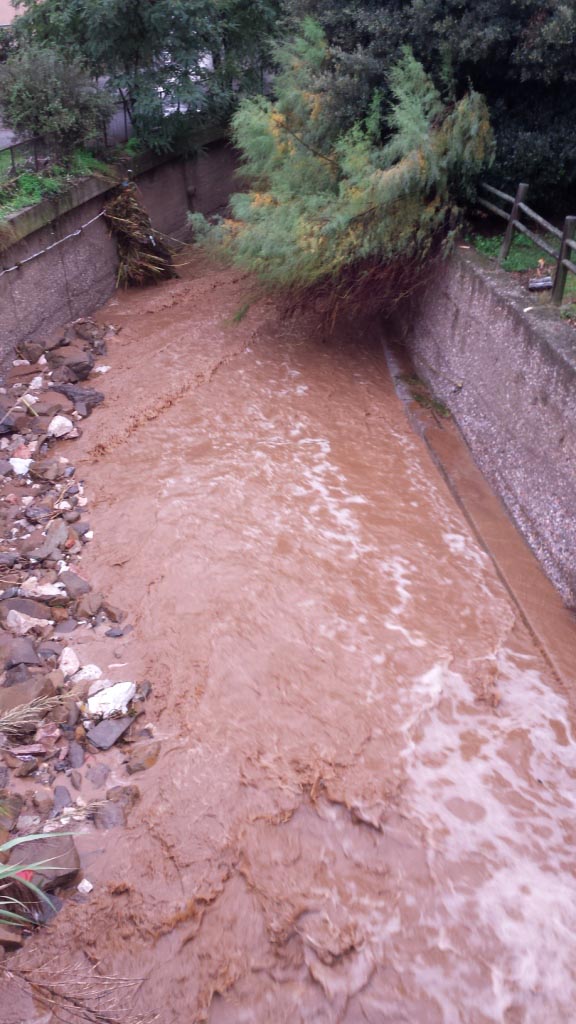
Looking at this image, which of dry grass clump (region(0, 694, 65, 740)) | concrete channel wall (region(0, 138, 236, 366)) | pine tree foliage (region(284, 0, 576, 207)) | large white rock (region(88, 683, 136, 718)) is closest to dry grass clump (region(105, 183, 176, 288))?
concrete channel wall (region(0, 138, 236, 366))

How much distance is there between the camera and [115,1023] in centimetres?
353

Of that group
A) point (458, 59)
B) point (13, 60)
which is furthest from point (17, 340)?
point (458, 59)

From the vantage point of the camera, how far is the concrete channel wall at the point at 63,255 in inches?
354

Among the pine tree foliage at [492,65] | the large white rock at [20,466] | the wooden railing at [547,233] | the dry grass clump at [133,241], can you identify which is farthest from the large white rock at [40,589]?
the dry grass clump at [133,241]

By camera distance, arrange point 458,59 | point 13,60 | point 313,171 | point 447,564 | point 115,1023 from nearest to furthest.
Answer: point 115,1023 → point 447,564 → point 458,59 → point 313,171 → point 13,60

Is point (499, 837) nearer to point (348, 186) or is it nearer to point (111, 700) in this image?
point (111, 700)

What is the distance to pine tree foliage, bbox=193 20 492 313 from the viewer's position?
318 inches

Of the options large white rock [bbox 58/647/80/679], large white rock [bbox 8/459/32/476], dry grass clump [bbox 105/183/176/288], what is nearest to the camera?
large white rock [bbox 58/647/80/679]

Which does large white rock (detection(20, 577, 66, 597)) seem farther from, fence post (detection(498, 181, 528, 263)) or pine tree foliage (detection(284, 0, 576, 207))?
pine tree foliage (detection(284, 0, 576, 207))

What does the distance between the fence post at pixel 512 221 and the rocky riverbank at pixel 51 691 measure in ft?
17.2

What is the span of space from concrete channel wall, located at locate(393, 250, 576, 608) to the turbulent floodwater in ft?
2.02

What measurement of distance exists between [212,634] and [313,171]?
6.08 metres

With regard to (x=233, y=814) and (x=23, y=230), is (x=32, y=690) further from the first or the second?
(x=23, y=230)

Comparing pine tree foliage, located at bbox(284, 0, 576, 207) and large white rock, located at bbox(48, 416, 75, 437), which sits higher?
pine tree foliage, located at bbox(284, 0, 576, 207)
